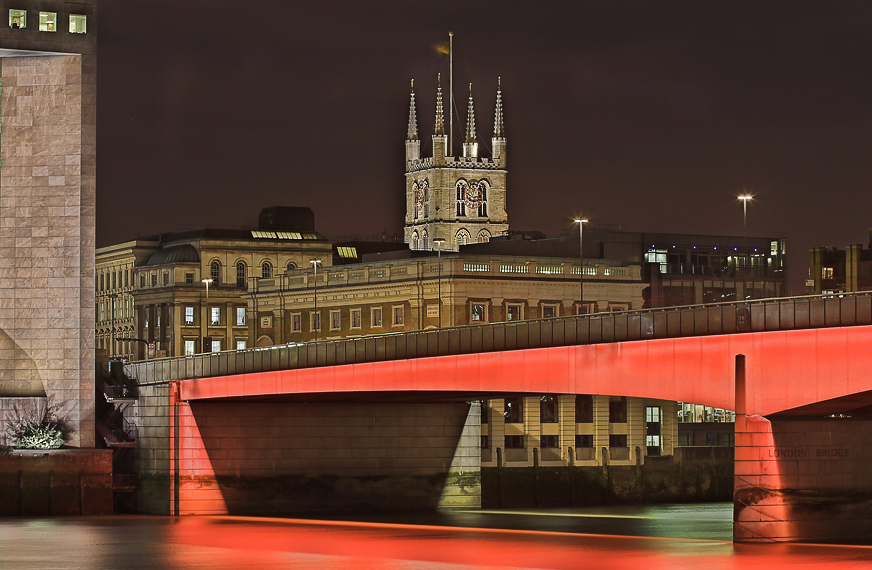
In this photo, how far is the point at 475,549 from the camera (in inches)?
2820

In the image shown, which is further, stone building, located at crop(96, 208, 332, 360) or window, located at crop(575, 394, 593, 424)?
stone building, located at crop(96, 208, 332, 360)

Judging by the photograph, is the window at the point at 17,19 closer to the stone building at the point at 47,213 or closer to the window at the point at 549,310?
the stone building at the point at 47,213

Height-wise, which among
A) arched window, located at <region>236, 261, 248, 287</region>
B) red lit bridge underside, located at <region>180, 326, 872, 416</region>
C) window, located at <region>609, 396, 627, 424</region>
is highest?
Answer: arched window, located at <region>236, 261, 248, 287</region>

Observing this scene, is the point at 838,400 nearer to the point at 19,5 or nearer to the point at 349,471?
the point at 349,471

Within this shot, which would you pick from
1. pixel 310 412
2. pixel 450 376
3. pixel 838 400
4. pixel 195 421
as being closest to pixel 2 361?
pixel 195 421

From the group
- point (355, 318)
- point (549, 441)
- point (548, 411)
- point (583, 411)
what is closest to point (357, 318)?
point (355, 318)

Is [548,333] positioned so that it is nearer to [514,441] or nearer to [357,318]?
[514,441]

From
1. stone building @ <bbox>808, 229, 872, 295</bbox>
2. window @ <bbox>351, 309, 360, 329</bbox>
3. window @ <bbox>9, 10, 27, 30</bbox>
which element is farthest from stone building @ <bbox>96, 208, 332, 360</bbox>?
window @ <bbox>9, 10, 27, 30</bbox>

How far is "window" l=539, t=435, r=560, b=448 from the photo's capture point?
13301 cm

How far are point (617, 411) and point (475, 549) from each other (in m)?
64.9

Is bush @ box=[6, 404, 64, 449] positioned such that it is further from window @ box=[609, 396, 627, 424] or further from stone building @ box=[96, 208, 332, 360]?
stone building @ box=[96, 208, 332, 360]

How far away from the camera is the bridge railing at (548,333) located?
64.2 meters

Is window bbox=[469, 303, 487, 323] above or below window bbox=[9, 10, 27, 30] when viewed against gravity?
below

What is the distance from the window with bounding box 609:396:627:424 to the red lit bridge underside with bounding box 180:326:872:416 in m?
51.5
